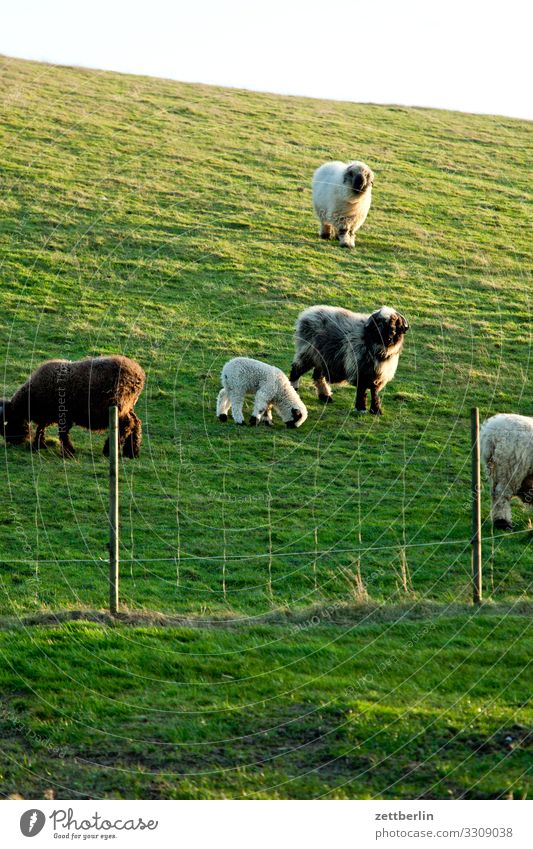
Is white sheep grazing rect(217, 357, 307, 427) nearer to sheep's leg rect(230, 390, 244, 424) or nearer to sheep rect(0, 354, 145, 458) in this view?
sheep's leg rect(230, 390, 244, 424)

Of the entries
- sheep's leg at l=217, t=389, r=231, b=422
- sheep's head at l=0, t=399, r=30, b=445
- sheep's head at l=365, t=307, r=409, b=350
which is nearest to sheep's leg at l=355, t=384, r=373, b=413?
sheep's head at l=365, t=307, r=409, b=350

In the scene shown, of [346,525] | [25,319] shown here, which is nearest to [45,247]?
[25,319]

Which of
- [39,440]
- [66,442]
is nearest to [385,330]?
[66,442]

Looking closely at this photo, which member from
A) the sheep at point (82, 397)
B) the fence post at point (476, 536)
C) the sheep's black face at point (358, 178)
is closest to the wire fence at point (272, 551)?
the fence post at point (476, 536)

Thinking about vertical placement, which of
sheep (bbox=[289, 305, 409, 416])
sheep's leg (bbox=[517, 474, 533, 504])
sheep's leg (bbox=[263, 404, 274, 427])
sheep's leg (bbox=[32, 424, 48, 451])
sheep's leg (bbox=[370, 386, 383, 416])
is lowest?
sheep's leg (bbox=[32, 424, 48, 451])

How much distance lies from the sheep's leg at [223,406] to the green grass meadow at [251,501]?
28cm

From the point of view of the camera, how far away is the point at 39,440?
19891 millimetres

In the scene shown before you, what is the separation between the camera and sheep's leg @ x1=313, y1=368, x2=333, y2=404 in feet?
74.5

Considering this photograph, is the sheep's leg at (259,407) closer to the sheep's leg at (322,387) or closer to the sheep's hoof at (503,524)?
the sheep's leg at (322,387)

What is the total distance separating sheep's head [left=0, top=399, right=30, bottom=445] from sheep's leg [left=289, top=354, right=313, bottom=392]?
5.56 meters

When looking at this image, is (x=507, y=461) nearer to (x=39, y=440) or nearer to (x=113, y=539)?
(x=113, y=539)

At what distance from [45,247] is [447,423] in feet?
48.8

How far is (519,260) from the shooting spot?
3550cm

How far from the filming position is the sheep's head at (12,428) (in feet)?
65.6
